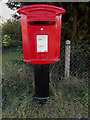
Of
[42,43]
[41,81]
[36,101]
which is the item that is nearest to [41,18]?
[42,43]

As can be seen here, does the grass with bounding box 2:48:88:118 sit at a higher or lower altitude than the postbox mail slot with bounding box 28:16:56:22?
lower

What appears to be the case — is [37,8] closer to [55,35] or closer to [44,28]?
[44,28]

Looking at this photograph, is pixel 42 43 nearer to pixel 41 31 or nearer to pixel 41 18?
pixel 41 31

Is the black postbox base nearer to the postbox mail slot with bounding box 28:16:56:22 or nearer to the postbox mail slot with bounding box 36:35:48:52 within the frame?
the postbox mail slot with bounding box 36:35:48:52

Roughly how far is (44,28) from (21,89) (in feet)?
5.41

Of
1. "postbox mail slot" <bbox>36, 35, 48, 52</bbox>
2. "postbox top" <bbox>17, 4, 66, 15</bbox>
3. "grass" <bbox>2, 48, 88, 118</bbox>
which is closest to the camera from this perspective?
"postbox top" <bbox>17, 4, 66, 15</bbox>

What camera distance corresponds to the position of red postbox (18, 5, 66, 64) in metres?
1.82

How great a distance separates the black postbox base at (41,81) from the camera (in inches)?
90.6

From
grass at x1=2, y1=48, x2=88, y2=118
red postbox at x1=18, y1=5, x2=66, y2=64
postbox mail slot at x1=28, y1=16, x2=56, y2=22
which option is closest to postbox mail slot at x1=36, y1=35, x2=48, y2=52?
red postbox at x1=18, y1=5, x2=66, y2=64

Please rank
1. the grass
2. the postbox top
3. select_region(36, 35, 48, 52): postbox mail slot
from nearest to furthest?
the postbox top < select_region(36, 35, 48, 52): postbox mail slot < the grass

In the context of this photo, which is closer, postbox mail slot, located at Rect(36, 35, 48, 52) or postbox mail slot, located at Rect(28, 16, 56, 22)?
postbox mail slot, located at Rect(28, 16, 56, 22)

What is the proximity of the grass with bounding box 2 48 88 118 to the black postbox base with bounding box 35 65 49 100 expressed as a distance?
0.17 metres

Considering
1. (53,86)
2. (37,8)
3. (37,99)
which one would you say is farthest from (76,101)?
(37,8)

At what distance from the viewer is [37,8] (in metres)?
1.79
